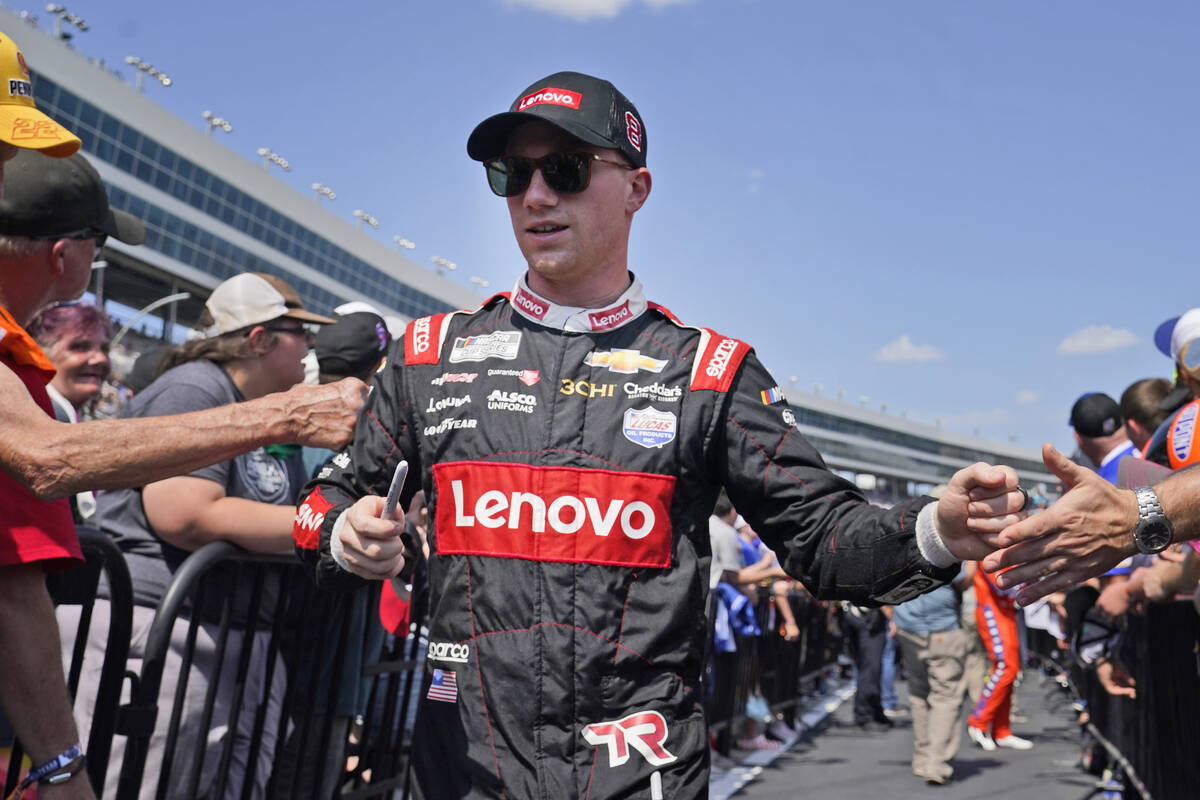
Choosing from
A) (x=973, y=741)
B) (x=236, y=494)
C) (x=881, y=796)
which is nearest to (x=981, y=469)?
(x=236, y=494)

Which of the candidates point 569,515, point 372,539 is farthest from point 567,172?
point 372,539

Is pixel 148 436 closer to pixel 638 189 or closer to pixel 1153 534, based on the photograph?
pixel 638 189

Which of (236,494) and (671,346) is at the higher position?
(671,346)

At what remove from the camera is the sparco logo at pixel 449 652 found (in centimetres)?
216

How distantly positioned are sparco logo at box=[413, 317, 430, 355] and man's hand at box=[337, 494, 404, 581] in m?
0.50

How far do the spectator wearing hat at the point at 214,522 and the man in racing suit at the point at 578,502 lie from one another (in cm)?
98

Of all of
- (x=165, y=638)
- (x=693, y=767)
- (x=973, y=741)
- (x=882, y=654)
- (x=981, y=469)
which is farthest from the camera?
(x=882, y=654)

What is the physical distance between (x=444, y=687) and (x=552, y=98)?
1.27 meters

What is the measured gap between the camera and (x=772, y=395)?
2.31 meters

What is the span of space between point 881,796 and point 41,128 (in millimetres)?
7095

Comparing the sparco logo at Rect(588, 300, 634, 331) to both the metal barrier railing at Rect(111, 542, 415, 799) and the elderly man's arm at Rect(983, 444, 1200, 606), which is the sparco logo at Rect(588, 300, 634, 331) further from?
the metal barrier railing at Rect(111, 542, 415, 799)

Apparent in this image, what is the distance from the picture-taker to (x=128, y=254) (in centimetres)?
5222

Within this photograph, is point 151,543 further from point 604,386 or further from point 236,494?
point 604,386

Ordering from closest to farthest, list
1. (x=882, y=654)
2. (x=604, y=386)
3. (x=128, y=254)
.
A: (x=604, y=386) → (x=882, y=654) → (x=128, y=254)
